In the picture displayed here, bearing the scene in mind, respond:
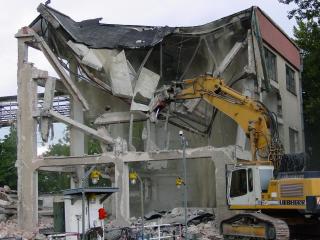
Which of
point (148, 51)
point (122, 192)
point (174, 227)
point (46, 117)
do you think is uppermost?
point (148, 51)

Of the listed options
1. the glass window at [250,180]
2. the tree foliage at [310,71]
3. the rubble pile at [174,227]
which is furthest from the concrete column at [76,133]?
the tree foliage at [310,71]

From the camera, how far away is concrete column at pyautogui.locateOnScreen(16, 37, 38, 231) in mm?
29438

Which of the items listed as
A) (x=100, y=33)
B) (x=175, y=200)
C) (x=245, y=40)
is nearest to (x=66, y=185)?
(x=175, y=200)

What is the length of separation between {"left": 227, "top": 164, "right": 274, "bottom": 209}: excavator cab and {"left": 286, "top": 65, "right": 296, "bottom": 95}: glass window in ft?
61.2

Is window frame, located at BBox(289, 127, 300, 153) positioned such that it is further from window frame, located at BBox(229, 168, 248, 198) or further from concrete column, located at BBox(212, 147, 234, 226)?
window frame, located at BBox(229, 168, 248, 198)

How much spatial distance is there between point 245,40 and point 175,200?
1166 cm

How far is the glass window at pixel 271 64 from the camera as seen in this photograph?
1325 inches

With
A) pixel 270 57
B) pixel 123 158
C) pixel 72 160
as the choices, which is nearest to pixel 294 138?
pixel 270 57

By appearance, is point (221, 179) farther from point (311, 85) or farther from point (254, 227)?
point (311, 85)

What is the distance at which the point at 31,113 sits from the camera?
30719 millimetres

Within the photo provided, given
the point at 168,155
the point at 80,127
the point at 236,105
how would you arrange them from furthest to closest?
the point at 80,127
the point at 168,155
the point at 236,105

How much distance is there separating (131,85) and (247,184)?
11.8 metres

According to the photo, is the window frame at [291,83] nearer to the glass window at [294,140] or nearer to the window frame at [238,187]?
the glass window at [294,140]

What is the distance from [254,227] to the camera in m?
19.4
